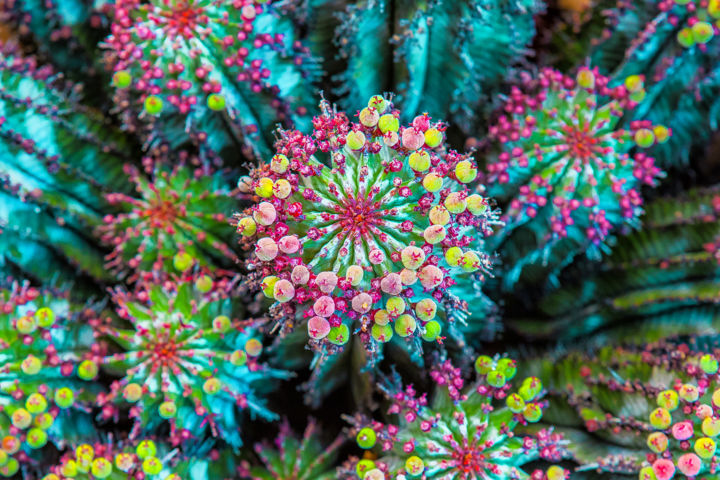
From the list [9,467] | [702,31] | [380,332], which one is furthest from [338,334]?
[702,31]

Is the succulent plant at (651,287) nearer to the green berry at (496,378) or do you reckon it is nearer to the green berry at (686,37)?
the green berry at (686,37)

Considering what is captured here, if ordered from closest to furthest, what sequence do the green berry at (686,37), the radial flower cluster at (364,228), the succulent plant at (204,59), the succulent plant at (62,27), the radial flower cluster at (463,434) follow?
the radial flower cluster at (364,228)
the radial flower cluster at (463,434)
the succulent plant at (204,59)
the green berry at (686,37)
the succulent plant at (62,27)

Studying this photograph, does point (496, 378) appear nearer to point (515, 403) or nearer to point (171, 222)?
point (515, 403)

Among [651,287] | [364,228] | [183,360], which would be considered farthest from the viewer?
[651,287]

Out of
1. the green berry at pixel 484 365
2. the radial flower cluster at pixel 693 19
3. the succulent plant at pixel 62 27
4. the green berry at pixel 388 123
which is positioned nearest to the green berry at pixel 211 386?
the green berry at pixel 484 365

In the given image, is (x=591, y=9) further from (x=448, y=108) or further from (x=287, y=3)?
(x=287, y=3)

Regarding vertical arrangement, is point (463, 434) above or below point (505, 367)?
below
